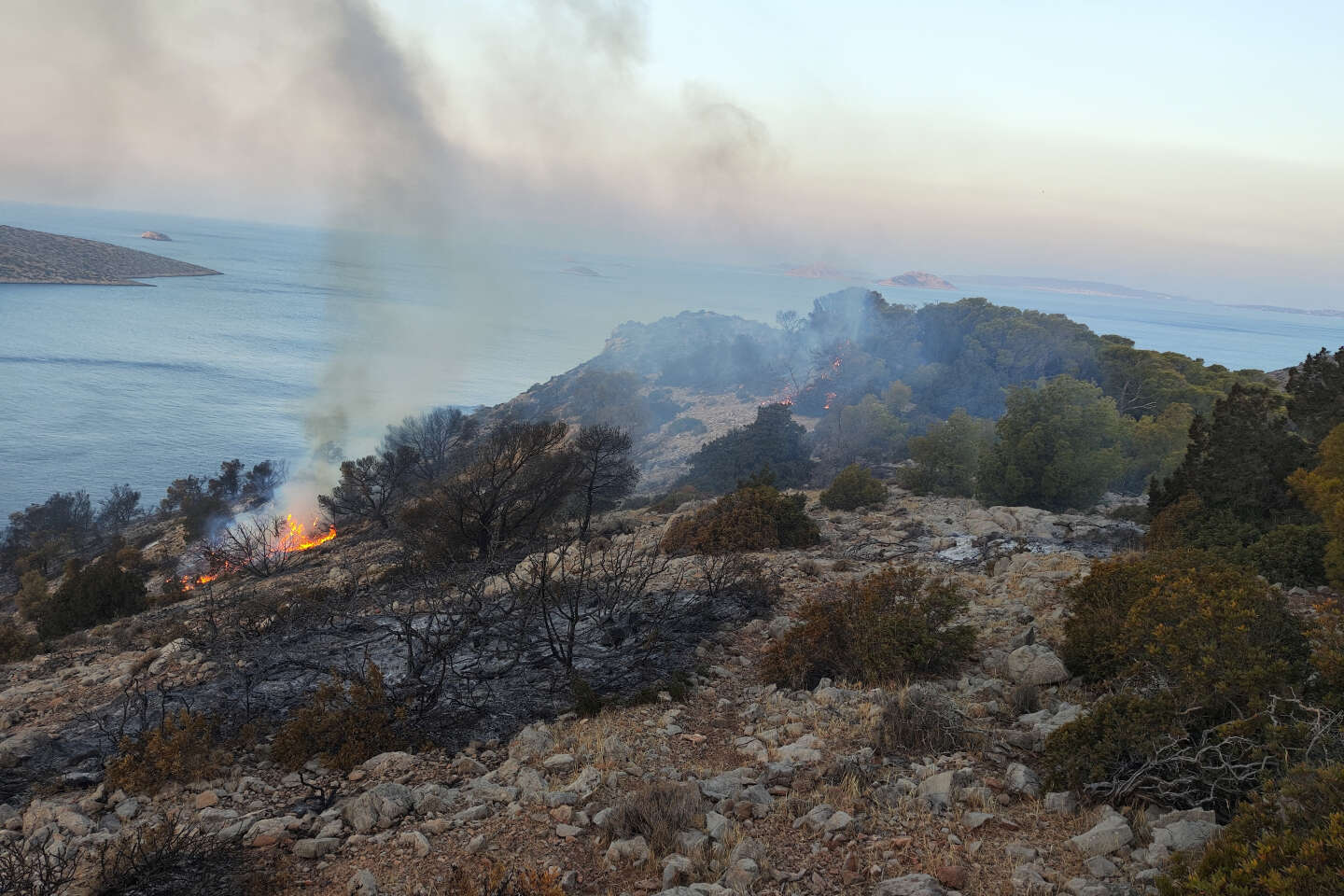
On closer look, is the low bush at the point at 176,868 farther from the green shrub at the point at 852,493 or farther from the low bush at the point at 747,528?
the green shrub at the point at 852,493

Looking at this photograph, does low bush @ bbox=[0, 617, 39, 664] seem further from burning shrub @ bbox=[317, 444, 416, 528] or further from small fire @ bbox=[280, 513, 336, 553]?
burning shrub @ bbox=[317, 444, 416, 528]

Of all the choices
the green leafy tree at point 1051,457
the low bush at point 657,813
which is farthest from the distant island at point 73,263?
the low bush at point 657,813

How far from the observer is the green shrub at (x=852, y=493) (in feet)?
69.1

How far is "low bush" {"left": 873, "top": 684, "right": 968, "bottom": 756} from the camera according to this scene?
20.3 ft

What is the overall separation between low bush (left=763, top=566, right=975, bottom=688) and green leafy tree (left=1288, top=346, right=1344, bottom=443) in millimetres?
10249

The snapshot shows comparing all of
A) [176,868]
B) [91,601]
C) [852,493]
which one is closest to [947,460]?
[852,493]

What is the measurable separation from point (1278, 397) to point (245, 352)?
10202 centimetres

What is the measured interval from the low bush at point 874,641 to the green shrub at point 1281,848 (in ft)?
13.6

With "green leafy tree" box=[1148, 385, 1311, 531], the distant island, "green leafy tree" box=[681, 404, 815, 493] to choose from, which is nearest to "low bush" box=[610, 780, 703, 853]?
"green leafy tree" box=[1148, 385, 1311, 531]

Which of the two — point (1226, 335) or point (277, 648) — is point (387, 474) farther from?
point (1226, 335)

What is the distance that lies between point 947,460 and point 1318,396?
37.2ft

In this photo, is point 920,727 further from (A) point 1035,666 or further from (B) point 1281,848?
(B) point 1281,848

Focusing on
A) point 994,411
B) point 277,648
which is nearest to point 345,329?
point 994,411

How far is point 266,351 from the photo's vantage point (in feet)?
310
